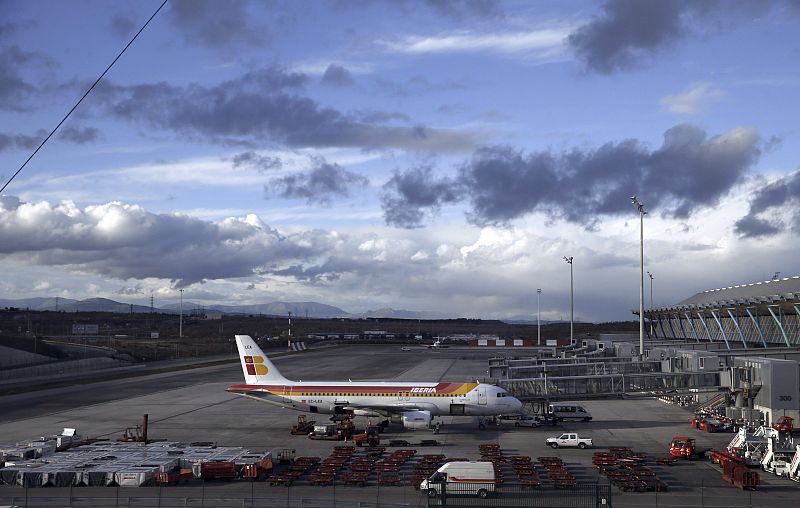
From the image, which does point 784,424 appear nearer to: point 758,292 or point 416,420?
point 416,420

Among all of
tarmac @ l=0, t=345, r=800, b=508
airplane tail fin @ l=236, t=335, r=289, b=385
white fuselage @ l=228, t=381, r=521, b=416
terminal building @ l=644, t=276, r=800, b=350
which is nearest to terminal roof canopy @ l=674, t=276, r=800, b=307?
terminal building @ l=644, t=276, r=800, b=350

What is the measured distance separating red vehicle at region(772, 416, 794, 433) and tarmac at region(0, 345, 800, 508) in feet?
13.6

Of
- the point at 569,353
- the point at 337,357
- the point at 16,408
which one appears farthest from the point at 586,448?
the point at 337,357

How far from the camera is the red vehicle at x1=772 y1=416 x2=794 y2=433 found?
53.4 m

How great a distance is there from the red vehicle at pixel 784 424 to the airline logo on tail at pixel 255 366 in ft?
137

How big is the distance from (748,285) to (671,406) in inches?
2570

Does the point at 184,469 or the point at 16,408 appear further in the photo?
the point at 16,408

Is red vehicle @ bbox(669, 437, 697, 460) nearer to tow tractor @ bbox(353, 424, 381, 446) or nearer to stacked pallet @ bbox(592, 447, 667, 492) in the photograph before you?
stacked pallet @ bbox(592, 447, 667, 492)

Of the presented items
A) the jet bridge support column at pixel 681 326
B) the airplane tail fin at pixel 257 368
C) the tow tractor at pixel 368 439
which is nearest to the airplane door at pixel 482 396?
the tow tractor at pixel 368 439

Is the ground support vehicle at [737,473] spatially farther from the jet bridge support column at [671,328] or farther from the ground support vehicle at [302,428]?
the jet bridge support column at [671,328]

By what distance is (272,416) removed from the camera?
7519 centimetres

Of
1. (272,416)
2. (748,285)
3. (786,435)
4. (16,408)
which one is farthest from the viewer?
(748,285)

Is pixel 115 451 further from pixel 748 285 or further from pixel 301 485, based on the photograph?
pixel 748 285

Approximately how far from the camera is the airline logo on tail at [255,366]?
68.3 m
